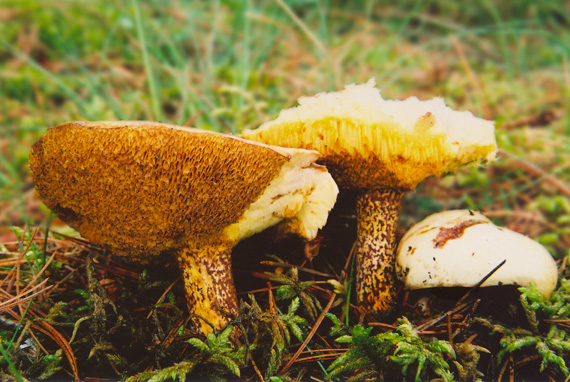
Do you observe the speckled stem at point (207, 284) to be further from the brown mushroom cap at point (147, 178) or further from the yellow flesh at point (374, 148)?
the yellow flesh at point (374, 148)

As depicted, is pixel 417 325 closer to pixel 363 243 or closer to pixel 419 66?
pixel 363 243

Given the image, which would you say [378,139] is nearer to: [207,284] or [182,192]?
[182,192]

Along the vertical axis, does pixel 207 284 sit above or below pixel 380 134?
below

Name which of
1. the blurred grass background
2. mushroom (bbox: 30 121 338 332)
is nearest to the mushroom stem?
mushroom (bbox: 30 121 338 332)

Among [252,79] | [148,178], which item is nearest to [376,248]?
[148,178]

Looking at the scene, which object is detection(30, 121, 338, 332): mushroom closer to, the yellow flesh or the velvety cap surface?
the velvety cap surface

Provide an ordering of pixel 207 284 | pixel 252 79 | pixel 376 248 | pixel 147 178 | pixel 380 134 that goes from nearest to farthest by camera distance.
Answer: pixel 147 178 → pixel 380 134 → pixel 207 284 → pixel 376 248 → pixel 252 79

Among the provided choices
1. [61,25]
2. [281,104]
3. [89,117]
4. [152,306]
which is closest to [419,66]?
[281,104]
